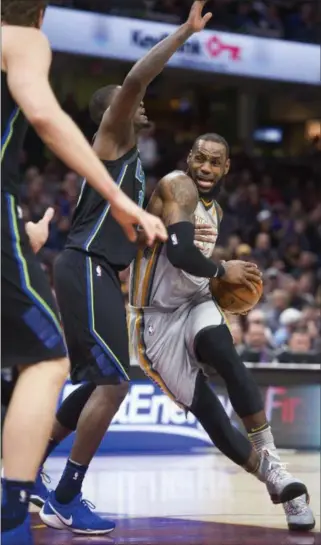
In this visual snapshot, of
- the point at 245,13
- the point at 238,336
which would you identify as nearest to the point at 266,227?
the point at 245,13

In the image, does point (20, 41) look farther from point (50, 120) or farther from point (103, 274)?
point (103, 274)

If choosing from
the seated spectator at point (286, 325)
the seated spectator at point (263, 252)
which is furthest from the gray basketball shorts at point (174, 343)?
the seated spectator at point (263, 252)

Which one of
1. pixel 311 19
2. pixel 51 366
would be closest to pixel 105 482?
pixel 51 366

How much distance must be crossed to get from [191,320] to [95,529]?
108cm

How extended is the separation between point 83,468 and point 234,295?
43.8 inches

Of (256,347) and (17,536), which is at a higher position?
(17,536)

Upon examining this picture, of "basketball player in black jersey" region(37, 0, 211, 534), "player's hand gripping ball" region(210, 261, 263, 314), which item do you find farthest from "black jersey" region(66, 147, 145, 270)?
"player's hand gripping ball" region(210, 261, 263, 314)

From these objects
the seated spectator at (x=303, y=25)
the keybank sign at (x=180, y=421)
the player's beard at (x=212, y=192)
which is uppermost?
the seated spectator at (x=303, y=25)

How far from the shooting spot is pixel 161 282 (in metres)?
5.48

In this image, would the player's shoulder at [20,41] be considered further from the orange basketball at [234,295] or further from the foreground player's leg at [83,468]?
the orange basketball at [234,295]

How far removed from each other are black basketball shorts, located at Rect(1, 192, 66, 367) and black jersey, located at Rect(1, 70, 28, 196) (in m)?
0.07

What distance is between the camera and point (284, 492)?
212 inches

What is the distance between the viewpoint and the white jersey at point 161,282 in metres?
5.46

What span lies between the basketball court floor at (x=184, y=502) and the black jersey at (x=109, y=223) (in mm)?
1255
